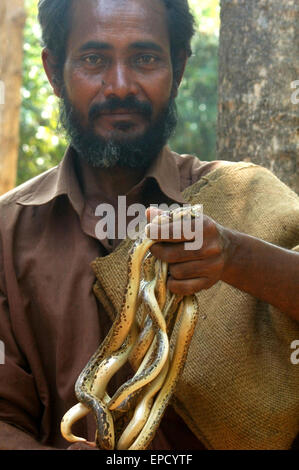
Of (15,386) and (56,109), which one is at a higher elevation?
(15,386)

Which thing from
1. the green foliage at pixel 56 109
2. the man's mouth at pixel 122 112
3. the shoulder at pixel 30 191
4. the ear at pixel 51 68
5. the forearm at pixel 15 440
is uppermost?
the ear at pixel 51 68

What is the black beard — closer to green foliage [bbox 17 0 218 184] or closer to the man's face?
the man's face

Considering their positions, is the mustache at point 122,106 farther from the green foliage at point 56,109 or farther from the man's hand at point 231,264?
the green foliage at point 56,109

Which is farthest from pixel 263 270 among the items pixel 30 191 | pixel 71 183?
pixel 30 191

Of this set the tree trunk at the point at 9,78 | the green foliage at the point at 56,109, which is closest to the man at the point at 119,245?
the tree trunk at the point at 9,78

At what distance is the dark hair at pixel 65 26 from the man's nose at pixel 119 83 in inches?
12.9

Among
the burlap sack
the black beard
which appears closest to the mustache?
the black beard

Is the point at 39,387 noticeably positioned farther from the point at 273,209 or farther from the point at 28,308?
the point at 273,209

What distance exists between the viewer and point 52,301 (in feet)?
9.87

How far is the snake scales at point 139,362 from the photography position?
2.32 m

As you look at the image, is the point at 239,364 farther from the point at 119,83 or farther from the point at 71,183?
the point at 119,83

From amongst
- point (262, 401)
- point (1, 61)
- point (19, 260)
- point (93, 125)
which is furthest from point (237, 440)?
point (1, 61)

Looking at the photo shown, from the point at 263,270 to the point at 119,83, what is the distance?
972 mm

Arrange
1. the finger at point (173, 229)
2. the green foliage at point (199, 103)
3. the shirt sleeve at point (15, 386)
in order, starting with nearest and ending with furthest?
the finger at point (173, 229) → the shirt sleeve at point (15, 386) → the green foliage at point (199, 103)
